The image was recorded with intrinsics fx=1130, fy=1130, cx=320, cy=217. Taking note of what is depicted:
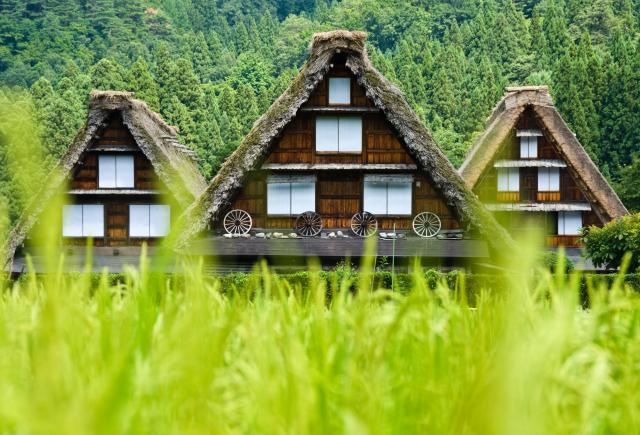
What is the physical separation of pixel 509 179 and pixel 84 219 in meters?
12.1

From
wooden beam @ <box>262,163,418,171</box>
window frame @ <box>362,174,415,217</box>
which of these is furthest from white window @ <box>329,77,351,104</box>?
window frame @ <box>362,174,415,217</box>

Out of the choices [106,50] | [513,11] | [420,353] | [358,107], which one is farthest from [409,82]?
[420,353]

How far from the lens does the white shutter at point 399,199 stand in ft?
78.6

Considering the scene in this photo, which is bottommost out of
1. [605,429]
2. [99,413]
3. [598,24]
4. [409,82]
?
[605,429]

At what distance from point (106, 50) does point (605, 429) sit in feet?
292

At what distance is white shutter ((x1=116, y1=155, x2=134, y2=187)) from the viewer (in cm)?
2853

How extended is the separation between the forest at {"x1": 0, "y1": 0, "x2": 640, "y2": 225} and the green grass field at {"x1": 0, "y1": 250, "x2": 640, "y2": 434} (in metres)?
31.9

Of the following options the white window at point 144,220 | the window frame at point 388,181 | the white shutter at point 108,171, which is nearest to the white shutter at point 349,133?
the window frame at point 388,181

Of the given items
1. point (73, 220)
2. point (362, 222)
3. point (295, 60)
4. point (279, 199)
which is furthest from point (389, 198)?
point (295, 60)

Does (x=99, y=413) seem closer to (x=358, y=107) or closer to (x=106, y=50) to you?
(x=358, y=107)

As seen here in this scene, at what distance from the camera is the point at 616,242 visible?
78.8 feet

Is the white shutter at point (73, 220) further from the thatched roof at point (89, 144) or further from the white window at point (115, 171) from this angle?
the thatched roof at point (89, 144)

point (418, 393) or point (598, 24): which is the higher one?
point (598, 24)

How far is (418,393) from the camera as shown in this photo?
208 centimetres
